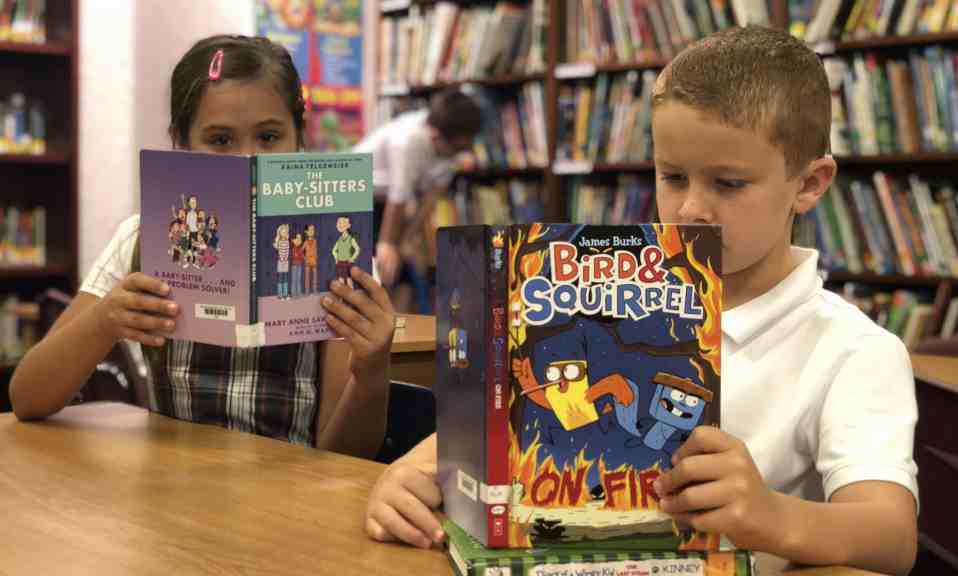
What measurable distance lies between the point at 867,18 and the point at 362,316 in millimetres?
2983

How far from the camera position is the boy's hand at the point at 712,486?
Answer: 83 cm

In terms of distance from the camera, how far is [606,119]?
4.73 metres

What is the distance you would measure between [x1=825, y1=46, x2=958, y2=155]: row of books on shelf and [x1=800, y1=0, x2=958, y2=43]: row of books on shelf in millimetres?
86

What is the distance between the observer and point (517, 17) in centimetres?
507

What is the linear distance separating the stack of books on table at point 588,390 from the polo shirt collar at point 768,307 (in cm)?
34

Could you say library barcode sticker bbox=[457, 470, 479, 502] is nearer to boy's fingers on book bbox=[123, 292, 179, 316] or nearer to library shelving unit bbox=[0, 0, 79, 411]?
boy's fingers on book bbox=[123, 292, 179, 316]

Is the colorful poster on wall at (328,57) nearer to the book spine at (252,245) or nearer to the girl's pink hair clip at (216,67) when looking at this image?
the girl's pink hair clip at (216,67)

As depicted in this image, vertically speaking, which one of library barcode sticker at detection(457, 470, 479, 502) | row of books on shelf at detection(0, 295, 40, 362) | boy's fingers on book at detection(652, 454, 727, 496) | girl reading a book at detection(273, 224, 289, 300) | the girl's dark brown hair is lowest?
row of books on shelf at detection(0, 295, 40, 362)

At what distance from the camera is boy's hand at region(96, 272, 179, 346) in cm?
146

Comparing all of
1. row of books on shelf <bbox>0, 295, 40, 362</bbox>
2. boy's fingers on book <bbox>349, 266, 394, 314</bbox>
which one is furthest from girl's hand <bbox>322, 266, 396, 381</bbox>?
row of books on shelf <bbox>0, 295, 40, 362</bbox>

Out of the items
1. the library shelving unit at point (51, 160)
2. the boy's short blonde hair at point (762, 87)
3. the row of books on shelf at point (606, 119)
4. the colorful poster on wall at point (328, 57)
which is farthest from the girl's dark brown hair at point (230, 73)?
the colorful poster on wall at point (328, 57)

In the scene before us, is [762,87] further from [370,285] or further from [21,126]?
[21,126]

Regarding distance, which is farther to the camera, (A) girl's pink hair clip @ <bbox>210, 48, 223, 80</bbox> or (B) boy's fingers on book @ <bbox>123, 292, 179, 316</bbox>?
(A) girl's pink hair clip @ <bbox>210, 48, 223, 80</bbox>

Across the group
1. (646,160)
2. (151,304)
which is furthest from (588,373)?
(646,160)
